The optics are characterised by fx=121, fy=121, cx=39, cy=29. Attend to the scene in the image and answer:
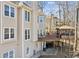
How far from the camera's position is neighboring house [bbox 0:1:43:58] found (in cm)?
178

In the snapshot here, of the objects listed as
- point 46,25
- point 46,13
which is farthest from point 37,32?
point 46,13

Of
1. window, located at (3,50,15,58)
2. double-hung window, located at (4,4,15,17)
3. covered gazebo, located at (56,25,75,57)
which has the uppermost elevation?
double-hung window, located at (4,4,15,17)

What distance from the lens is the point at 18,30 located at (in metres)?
1.92

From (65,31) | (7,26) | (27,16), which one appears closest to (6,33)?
(7,26)

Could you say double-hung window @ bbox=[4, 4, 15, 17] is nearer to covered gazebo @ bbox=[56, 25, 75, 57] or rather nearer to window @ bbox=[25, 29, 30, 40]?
window @ bbox=[25, 29, 30, 40]

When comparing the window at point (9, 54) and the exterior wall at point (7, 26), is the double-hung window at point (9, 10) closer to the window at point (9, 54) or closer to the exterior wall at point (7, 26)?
the exterior wall at point (7, 26)

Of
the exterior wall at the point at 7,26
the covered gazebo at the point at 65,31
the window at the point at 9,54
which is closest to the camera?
the exterior wall at the point at 7,26

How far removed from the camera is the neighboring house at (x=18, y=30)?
1.78 m

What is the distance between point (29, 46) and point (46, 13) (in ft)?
2.01

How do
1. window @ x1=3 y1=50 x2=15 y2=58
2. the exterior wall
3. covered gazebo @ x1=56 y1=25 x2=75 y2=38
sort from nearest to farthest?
Result: the exterior wall, window @ x1=3 y1=50 x2=15 y2=58, covered gazebo @ x1=56 y1=25 x2=75 y2=38

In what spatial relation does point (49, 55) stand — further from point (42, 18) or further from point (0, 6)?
point (0, 6)

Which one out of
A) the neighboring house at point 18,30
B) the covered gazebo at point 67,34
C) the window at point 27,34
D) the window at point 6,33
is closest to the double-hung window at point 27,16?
the neighboring house at point 18,30

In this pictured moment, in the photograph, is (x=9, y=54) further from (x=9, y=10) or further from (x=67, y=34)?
(x=67, y=34)

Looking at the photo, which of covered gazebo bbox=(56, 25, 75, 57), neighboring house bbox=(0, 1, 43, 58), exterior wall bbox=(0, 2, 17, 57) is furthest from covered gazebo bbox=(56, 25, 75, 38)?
exterior wall bbox=(0, 2, 17, 57)
